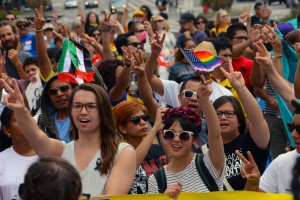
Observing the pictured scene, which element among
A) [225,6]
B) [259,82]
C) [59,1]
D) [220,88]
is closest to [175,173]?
[220,88]

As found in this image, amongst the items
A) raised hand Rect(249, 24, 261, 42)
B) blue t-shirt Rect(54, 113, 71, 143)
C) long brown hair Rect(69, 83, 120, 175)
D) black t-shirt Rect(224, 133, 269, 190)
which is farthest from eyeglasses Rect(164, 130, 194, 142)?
raised hand Rect(249, 24, 261, 42)

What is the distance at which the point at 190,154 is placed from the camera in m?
5.78

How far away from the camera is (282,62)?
26.5 ft

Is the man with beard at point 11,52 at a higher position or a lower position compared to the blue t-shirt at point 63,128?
lower

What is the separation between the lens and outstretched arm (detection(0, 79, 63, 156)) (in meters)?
5.16

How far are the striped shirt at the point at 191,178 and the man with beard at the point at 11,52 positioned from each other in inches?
183

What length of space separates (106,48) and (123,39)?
84 cm

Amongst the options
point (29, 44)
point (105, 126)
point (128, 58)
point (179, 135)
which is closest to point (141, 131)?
point (179, 135)

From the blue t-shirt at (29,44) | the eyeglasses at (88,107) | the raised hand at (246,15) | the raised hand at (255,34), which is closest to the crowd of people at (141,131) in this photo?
the eyeglasses at (88,107)

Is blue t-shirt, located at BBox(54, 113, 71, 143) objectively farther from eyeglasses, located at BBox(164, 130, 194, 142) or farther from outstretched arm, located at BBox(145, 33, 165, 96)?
outstretched arm, located at BBox(145, 33, 165, 96)

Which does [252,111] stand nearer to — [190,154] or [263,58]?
[190,154]

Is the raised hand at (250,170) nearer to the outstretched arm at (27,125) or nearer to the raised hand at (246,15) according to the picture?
the outstretched arm at (27,125)

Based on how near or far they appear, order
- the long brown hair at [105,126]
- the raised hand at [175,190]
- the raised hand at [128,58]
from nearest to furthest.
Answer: the raised hand at [175,190], the long brown hair at [105,126], the raised hand at [128,58]

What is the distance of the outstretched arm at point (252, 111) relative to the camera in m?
5.91
